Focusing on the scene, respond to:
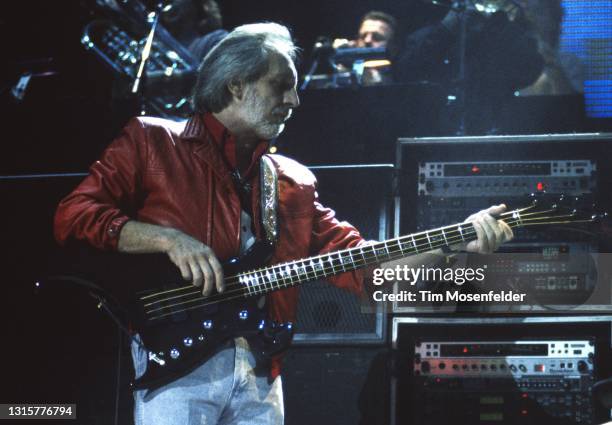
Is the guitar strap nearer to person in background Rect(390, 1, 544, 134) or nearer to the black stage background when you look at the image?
the black stage background

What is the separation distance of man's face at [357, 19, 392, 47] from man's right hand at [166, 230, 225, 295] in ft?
10.5

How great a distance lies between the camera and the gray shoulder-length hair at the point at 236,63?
290 cm

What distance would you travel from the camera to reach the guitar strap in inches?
107

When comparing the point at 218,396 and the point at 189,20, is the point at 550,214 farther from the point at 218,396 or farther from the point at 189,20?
the point at 189,20

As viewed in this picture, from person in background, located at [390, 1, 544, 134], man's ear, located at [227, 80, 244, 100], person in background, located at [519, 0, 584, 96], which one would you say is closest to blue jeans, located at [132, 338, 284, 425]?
man's ear, located at [227, 80, 244, 100]

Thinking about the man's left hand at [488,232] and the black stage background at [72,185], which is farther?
the black stage background at [72,185]

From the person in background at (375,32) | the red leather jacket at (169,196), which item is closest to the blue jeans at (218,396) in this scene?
the red leather jacket at (169,196)

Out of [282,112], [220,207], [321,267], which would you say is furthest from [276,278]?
[282,112]

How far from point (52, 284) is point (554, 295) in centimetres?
193

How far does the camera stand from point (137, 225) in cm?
253

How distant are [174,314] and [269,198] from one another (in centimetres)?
54

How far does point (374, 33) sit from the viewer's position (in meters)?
5.37

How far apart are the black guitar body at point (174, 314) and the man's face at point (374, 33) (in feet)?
10.1

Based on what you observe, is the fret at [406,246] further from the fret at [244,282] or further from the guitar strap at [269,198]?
the fret at [244,282]
